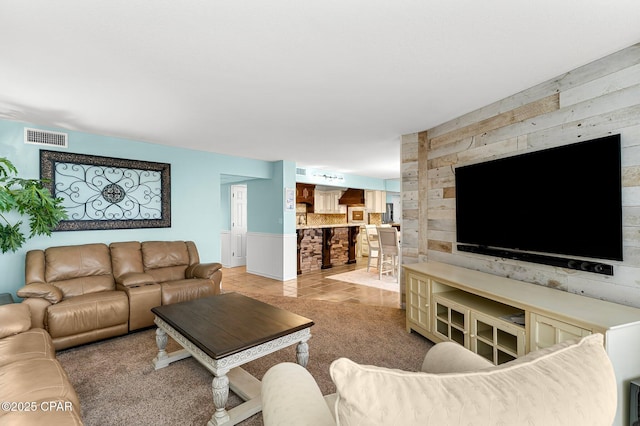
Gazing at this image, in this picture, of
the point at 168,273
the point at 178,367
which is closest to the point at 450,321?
the point at 178,367

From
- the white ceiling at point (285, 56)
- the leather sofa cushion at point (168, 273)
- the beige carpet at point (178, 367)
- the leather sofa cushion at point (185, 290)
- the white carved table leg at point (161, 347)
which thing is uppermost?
the white ceiling at point (285, 56)

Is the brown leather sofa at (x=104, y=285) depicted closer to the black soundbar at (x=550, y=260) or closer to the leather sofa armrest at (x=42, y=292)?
the leather sofa armrest at (x=42, y=292)

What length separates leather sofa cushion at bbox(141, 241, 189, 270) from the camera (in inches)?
154

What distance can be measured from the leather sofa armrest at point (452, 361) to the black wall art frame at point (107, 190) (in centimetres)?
414

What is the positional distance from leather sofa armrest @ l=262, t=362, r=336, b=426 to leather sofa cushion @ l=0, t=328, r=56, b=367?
5.63 feet

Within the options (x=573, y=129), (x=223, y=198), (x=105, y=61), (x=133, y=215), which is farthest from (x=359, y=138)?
(x=223, y=198)

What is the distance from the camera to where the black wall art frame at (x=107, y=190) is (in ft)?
12.0

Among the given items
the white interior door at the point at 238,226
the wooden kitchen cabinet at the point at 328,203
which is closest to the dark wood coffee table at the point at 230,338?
the white interior door at the point at 238,226

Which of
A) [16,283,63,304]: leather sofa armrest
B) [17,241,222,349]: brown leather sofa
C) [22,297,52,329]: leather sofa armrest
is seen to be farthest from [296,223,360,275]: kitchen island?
[22,297,52,329]: leather sofa armrest

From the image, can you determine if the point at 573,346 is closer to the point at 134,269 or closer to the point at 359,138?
the point at 359,138

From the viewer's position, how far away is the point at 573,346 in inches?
29.8

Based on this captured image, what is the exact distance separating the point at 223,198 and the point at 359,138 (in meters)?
4.62

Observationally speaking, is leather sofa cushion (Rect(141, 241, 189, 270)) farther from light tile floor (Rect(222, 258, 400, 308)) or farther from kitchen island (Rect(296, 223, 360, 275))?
kitchen island (Rect(296, 223, 360, 275))

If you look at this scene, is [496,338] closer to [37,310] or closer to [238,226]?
[37,310]
